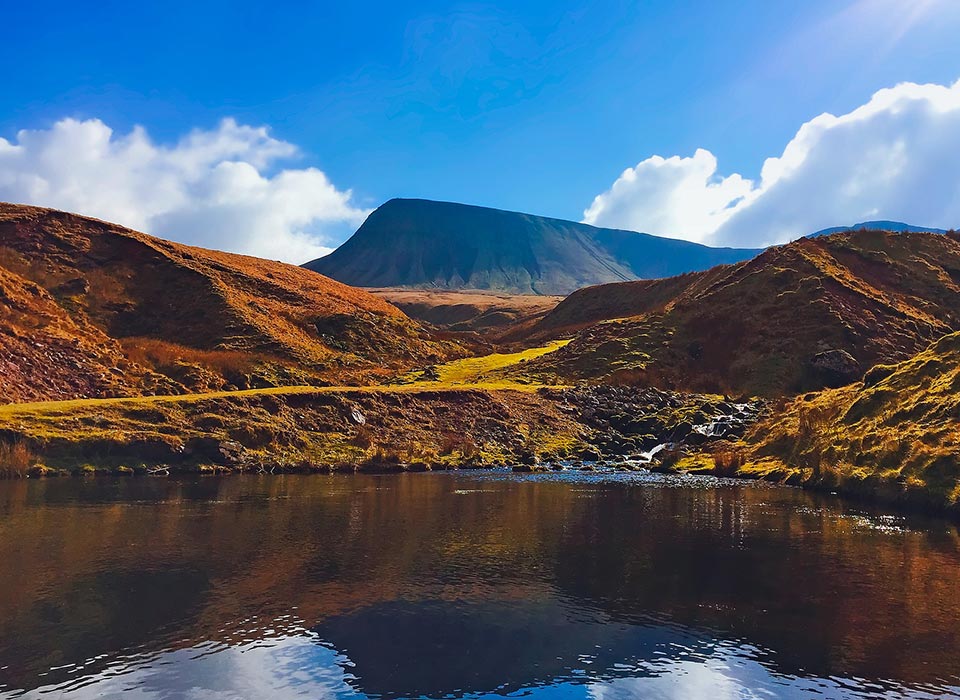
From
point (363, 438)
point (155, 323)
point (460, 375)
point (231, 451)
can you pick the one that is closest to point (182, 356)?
point (155, 323)

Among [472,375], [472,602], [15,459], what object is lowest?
[472,602]

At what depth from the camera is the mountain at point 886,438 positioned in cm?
3303

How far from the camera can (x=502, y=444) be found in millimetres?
60562

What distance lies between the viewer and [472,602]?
730 inches

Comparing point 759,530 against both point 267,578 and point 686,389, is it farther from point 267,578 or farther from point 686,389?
→ point 686,389

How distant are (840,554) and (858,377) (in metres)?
62.0

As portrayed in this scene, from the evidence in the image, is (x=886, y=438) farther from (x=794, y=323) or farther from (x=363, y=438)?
(x=794, y=323)

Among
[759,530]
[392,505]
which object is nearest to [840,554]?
[759,530]

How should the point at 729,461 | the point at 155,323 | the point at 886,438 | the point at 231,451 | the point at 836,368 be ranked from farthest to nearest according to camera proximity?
the point at 155,323, the point at 836,368, the point at 231,451, the point at 729,461, the point at 886,438

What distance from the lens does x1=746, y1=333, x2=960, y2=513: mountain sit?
3303 cm

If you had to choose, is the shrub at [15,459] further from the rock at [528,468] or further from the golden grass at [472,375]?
the golden grass at [472,375]

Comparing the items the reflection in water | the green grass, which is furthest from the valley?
the reflection in water

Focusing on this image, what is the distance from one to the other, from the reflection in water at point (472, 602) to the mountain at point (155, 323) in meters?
36.4

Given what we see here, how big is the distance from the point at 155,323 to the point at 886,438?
77.6 m
